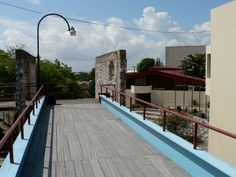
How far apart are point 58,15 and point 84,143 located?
33.4ft

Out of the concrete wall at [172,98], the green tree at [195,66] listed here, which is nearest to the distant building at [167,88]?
the concrete wall at [172,98]

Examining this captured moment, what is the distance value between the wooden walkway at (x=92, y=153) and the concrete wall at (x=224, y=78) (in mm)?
4412

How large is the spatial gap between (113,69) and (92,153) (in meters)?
11.9

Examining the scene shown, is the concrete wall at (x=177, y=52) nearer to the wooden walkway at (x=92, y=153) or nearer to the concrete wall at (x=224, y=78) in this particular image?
the concrete wall at (x=224, y=78)

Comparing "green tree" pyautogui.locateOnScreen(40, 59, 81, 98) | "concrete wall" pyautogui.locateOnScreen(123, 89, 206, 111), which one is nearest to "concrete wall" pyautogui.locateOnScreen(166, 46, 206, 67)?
"green tree" pyautogui.locateOnScreen(40, 59, 81, 98)

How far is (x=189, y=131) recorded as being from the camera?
21.7 meters

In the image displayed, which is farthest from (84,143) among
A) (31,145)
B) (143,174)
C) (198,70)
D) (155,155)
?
(198,70)

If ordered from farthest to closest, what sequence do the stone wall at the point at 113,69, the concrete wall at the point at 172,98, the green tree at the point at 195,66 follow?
the green tree at the point at 195,66, the concrete wall at the point at 172,98, the stone wall at the point at 113,69

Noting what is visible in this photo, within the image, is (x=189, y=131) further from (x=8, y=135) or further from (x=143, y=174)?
(x=8, y=135)

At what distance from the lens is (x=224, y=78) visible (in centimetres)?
1297

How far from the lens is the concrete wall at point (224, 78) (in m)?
12.4

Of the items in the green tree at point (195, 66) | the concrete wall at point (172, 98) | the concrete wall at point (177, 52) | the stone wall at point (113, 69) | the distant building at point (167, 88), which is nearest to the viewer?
the stone wall at point (113, 69)

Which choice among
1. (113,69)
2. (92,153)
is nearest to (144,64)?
(113,69)

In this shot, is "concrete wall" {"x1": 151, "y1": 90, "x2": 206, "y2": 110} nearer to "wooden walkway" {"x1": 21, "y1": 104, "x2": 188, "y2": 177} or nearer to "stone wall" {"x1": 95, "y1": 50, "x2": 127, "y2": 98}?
"stone wall" {"x1": 95, "y1": 50, "x2": 127, "y2": 98}
